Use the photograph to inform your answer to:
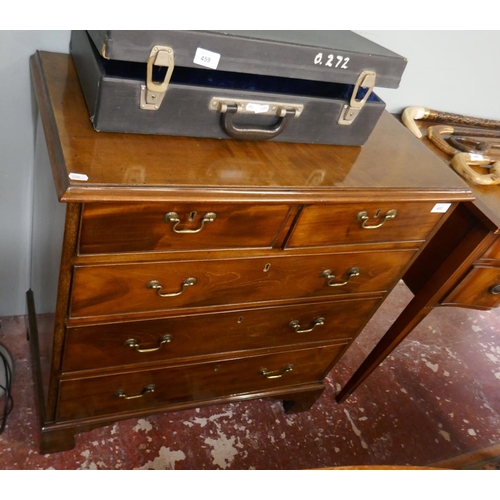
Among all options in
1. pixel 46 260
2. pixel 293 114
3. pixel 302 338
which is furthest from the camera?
pixel 302 338

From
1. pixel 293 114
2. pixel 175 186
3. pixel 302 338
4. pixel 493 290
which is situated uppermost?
pixel 293 114

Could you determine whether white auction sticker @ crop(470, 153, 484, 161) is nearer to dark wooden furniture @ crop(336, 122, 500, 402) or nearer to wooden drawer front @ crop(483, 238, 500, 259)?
dark wooden furniture @ crop(336, 122, 500, 402)

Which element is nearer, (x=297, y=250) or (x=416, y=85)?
(x=297, y=250)

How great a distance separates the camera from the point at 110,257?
2.78 feet

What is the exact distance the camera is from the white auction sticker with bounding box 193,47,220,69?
0.79m

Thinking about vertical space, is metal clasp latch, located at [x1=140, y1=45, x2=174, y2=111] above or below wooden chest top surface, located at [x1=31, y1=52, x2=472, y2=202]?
above

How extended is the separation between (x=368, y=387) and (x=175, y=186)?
1.39 meters

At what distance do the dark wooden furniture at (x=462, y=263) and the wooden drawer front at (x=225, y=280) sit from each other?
7.3 inches

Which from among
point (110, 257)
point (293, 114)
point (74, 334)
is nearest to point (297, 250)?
point (293, 114)

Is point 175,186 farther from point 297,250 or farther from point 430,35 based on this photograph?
point 430,35

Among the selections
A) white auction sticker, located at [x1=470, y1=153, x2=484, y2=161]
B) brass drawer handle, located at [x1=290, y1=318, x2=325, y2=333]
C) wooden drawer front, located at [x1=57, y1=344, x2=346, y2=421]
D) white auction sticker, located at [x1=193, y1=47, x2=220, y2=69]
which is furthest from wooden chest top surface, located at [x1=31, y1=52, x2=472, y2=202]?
wooden drawer front, located at [x1=57, y1=344, x2=346, y2=421]

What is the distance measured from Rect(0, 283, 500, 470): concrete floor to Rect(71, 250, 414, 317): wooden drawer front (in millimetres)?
475

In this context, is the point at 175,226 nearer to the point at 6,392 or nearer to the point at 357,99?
the point at 357,99

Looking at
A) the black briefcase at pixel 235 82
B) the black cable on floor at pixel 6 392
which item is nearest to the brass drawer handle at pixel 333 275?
the black briefcase at pixel 235 82
